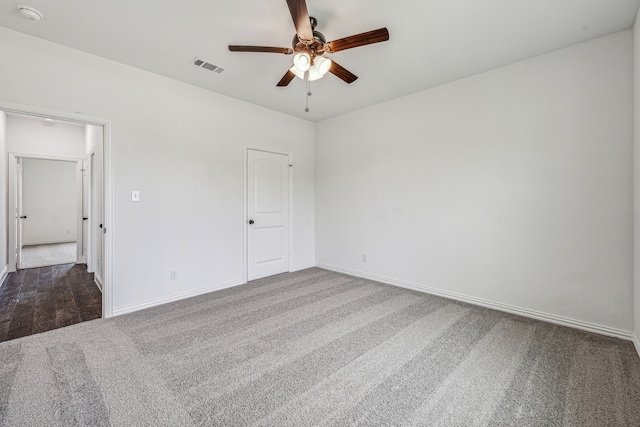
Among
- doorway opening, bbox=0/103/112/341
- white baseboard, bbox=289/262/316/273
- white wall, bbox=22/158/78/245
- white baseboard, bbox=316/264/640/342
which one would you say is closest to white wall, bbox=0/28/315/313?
doorway opening, bbox=0/103/112/341

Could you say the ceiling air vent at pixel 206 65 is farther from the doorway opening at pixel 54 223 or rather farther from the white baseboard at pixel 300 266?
the white baseboard at pixel 300 266

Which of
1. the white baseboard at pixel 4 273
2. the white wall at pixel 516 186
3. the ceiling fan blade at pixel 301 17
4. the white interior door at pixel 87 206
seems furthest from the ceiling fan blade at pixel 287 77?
the white baseboard at pixel 4 273

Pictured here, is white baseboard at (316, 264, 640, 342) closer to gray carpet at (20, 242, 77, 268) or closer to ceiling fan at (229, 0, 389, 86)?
ceiling fan at (229, 0, 389, 86)

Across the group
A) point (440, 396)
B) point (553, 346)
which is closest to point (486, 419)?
point (440, 396)

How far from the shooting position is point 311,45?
2086 mm

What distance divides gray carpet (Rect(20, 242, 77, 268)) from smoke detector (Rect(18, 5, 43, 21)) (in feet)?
15.9

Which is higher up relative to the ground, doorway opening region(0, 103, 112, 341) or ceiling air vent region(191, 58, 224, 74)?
ceiling air vent region(191, 58, 224, 74)

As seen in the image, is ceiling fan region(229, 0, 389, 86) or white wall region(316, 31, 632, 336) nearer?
ceiling fan region(229, 0, 389, 86)

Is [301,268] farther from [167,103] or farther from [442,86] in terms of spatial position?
[442,86]

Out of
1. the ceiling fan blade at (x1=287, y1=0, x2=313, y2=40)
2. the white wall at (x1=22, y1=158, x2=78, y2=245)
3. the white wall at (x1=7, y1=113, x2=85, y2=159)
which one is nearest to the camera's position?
the ceiling fan blade at (x1=287, y1=0, x2=313, y2=40)

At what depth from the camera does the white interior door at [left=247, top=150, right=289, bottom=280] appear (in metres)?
4.19

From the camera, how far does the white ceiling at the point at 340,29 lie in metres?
2.09

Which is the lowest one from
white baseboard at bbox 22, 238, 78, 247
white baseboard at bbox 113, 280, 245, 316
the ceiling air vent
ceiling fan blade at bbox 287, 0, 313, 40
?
white baseboard at bbox 113, 280, 245, 316

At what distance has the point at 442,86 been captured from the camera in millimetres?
3416
